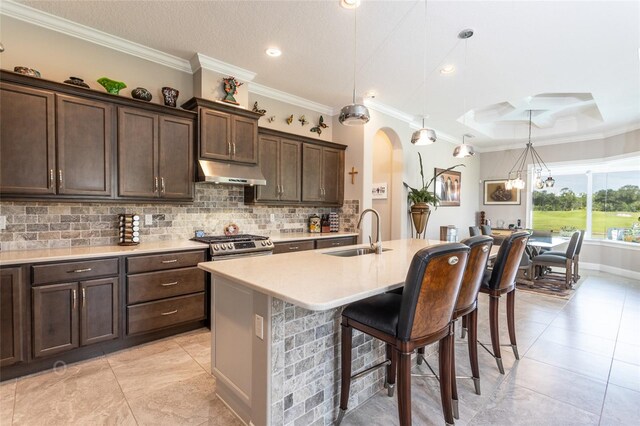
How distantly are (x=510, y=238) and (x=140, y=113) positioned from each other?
11.7 feet

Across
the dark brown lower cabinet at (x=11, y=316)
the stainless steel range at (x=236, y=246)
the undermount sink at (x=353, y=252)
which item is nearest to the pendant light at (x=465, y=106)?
the undermount sink at (x=353, y=252)

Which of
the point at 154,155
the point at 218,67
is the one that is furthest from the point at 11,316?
the point at 218,67

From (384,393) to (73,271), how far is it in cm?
264

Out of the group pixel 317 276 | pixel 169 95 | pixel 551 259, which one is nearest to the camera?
pixel 317 276

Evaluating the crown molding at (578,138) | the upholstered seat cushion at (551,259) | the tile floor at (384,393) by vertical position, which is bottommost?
the tile floor at (384,393)

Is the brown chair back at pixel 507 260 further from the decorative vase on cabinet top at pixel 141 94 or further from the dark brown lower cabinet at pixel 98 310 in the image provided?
the decorative vase on cabinet top at pixel 141 94

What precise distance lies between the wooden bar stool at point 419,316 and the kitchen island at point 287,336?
0.55 feet

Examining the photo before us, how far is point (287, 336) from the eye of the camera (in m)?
1.65

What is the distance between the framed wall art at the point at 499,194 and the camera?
7605mm

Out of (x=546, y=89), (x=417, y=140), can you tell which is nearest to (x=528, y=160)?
(x=546, y=89)

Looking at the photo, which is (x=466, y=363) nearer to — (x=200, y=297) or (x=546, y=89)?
(x=200, y=297)

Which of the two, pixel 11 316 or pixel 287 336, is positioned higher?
pixel 287 336

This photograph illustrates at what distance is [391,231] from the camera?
18.3ft

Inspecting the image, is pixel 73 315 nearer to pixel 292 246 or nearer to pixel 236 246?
pixel 236 246
